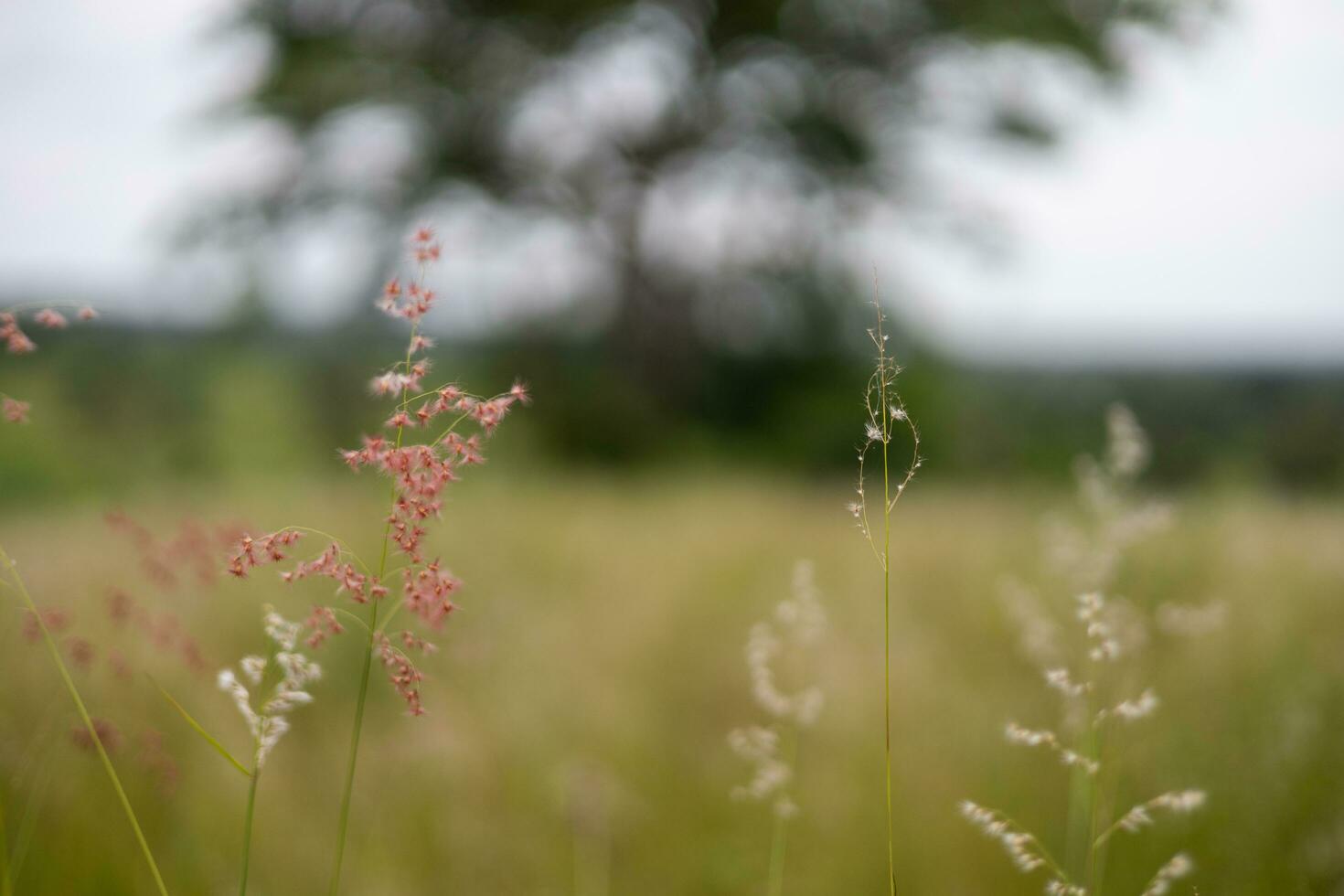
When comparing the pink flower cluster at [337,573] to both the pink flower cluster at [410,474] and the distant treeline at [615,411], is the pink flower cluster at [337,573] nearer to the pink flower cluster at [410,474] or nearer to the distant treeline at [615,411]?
the pink flower cluster at [410,474]

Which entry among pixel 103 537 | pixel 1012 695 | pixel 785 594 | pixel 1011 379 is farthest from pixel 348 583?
pixel 1011 379

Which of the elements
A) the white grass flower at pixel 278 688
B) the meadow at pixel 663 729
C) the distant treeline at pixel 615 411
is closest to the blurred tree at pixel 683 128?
the distant treeline at pixel 615 411

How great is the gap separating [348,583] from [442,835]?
A: 171cm

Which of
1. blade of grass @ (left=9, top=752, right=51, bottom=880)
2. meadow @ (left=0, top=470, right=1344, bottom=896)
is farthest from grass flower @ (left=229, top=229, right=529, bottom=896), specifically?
blade of grass @ (left=9, top=752, right=51, bottom=880)

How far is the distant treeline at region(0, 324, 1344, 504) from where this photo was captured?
312 inches

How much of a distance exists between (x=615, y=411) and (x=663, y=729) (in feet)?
23.1

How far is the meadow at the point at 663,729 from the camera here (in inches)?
87.9

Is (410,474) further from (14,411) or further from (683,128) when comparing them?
(683,128)

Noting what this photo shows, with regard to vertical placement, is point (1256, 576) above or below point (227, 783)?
above

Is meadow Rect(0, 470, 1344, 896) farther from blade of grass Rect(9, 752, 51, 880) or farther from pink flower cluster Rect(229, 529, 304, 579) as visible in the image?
pink flower cluster Rect(229, 529, 304, 579)

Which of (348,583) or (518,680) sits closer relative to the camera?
(348,583)

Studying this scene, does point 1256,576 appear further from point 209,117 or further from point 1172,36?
point 209,117

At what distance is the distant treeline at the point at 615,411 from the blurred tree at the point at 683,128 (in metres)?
0.74

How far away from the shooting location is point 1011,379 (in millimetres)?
11000
